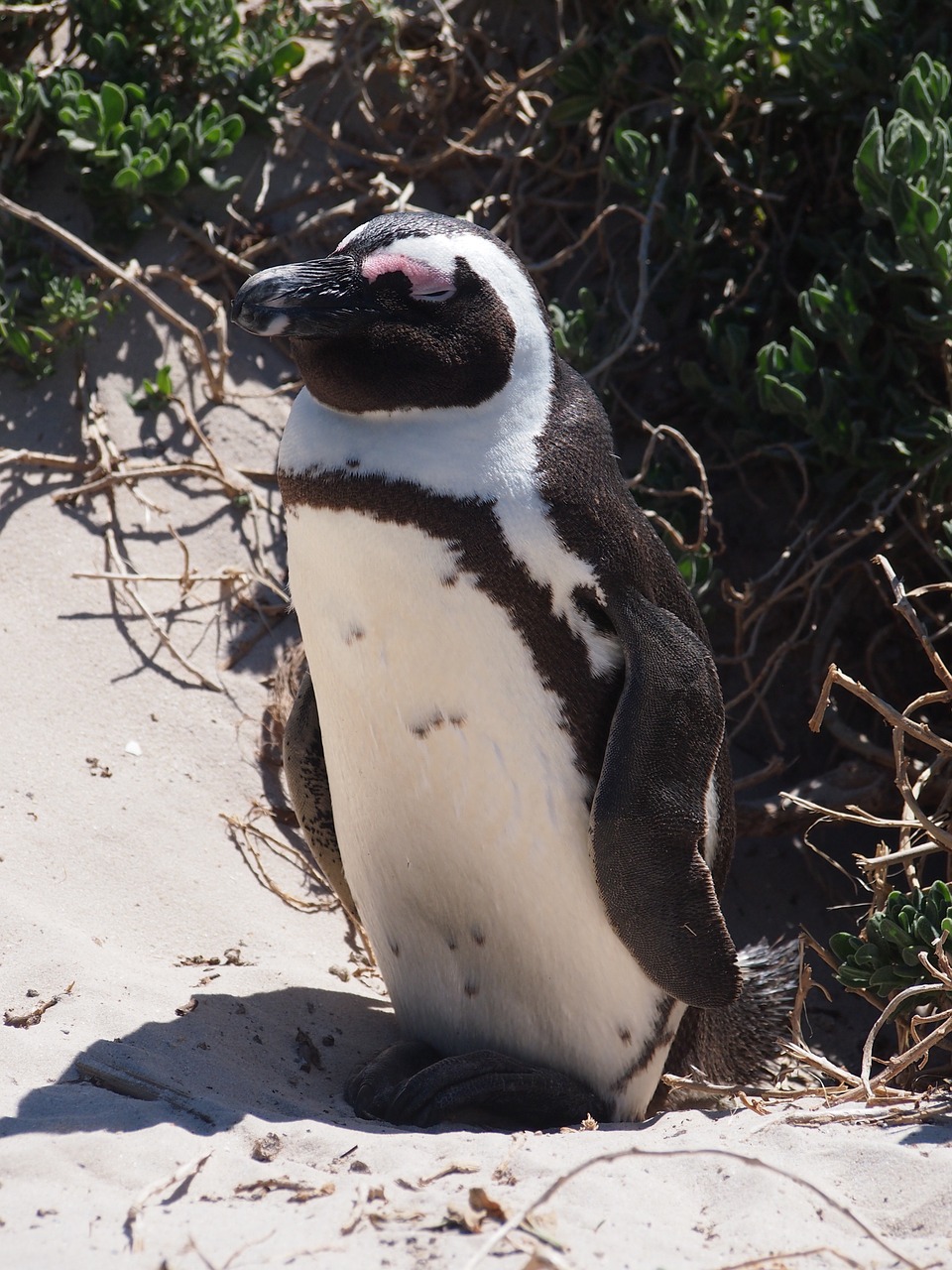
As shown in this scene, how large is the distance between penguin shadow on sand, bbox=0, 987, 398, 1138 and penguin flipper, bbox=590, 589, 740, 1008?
467 millimetres

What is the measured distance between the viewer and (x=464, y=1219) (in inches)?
58.6

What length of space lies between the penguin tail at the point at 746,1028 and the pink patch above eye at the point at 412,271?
4.07ft

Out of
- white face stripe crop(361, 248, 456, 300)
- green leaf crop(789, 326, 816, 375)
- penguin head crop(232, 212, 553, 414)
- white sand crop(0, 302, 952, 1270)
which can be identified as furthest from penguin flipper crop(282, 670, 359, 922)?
green leaf crop(789, 326, 816, 375)

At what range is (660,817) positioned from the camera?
6.51 feet

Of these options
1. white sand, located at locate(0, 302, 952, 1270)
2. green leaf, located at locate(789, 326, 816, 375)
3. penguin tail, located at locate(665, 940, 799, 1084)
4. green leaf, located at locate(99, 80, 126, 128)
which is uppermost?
green leaf, located at locate(99, 80, 126, 128)

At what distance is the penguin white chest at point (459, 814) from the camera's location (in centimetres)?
197

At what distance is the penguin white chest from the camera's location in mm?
1968

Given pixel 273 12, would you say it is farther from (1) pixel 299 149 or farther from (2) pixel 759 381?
(2) pixel 759 381

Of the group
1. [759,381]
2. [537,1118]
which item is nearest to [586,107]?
[759,381]

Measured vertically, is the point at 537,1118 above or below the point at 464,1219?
below

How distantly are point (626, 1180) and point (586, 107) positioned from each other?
2.97 m

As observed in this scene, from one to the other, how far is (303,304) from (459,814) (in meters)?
→ 0.76

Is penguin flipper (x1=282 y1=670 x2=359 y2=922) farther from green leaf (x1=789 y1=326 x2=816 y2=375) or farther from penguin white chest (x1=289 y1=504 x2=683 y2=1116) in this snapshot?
green leaf (x1=789 y1=326 x2=816 y2=375)

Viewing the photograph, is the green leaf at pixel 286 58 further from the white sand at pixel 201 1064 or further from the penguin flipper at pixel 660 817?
the penguin flipper at pixel 660 817
